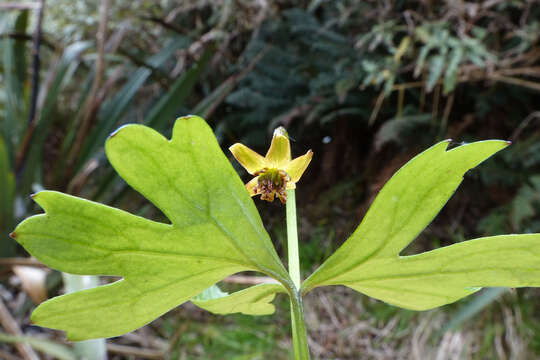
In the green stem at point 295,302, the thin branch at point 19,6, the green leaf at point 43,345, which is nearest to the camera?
the green stem at point 295,302

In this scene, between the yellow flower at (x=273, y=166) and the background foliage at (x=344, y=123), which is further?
the background foliage at (x=344, y=123)

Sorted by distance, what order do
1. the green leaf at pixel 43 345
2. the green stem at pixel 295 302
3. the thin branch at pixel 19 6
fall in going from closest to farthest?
1. the green stem at pixel 295 302
2. the green leaf at pixel 43 345
3. the thin branch at pixel 19 6

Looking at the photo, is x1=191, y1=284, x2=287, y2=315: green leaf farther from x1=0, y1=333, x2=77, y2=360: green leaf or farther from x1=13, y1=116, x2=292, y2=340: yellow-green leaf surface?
x1=0, y1=333, x2=77, y2=360: green leaf

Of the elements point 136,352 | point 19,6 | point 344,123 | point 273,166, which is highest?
point 19,6

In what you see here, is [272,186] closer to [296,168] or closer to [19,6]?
[296,168]

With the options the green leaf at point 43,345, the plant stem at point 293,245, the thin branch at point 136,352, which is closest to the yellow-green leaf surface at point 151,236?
the plant stem at point 293,245

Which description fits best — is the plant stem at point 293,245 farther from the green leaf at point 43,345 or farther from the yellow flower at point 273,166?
the green leaf at point 43,345

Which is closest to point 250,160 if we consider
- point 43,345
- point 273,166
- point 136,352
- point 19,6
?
point 273,166
